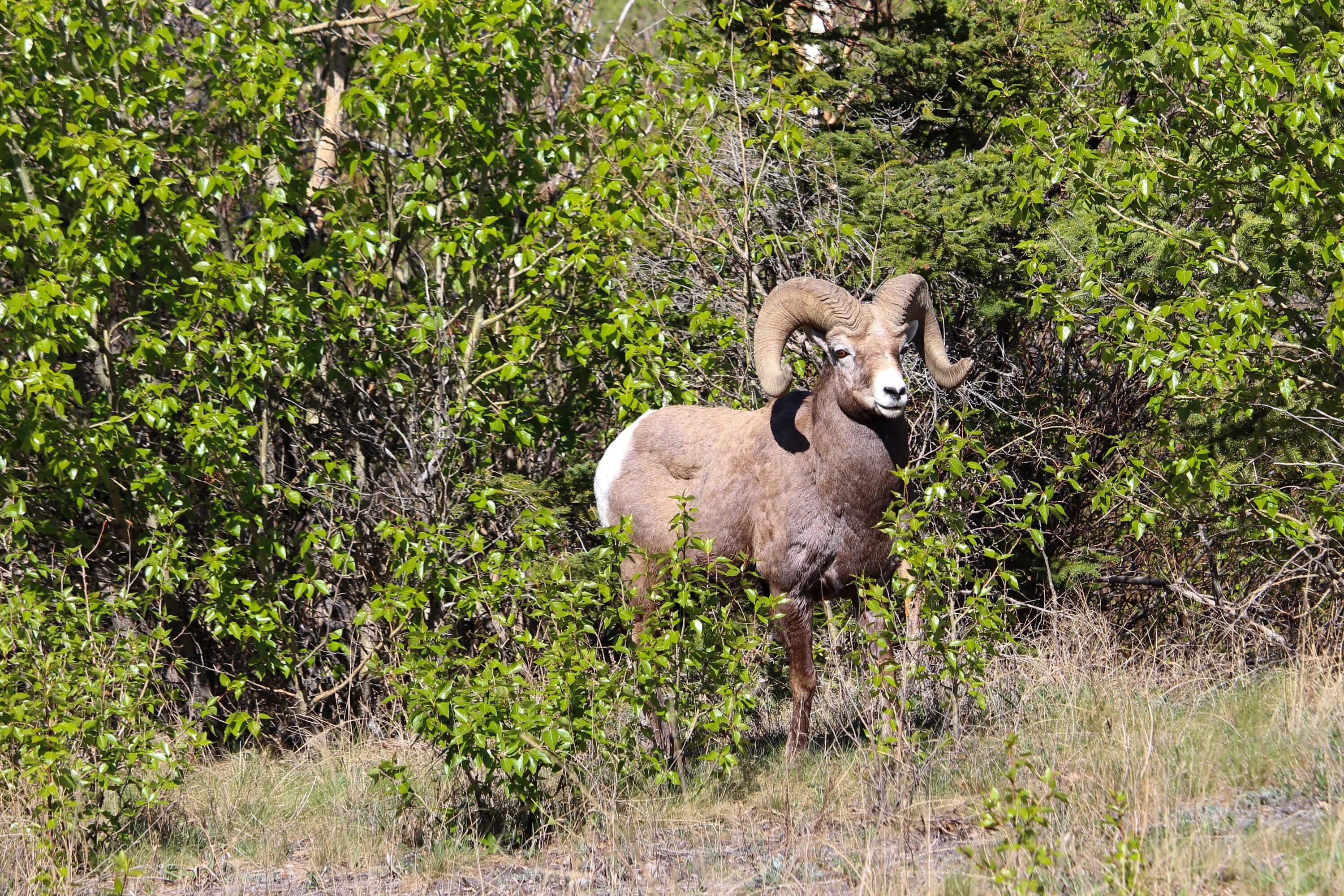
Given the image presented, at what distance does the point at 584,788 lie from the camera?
6.09 m

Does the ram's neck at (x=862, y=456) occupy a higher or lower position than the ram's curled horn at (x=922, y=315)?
lower

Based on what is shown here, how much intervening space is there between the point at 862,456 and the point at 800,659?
1.10 meters

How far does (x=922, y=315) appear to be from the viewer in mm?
7047

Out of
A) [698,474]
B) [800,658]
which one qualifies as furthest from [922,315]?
[800,658]

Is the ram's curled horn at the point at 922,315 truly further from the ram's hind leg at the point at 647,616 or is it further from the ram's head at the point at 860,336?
the ram's hind leg at the point at 647,616

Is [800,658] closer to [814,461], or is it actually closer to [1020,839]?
[814,461]

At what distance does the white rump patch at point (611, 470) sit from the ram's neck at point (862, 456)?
4.65 ft

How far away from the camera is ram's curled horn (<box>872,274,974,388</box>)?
22.1 ft

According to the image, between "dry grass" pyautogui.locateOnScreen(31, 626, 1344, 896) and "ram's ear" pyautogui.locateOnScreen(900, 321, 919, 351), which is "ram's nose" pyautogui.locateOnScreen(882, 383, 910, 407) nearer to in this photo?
"ram's ear" pyautogui.locateOnScreen(900, 321, 919, 351)

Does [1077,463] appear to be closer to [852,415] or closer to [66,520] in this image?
[852,415]

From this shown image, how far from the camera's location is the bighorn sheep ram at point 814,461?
6648mm

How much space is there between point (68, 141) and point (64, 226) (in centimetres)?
155

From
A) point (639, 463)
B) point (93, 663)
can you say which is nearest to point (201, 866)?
point (93, 663)

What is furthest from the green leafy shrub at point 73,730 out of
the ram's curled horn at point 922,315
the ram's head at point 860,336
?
the ram's curled horn at point 922,315
